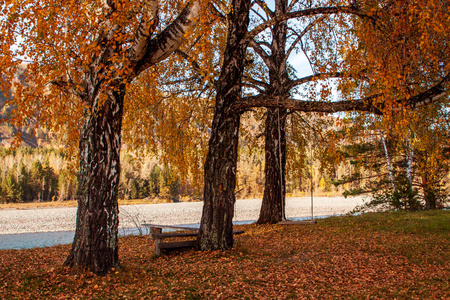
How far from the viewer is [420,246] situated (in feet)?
23.3

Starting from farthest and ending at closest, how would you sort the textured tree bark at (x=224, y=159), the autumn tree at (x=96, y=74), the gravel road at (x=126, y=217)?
the gravel road at (x=126, y=217)
the textured tree bark at (x=224, y=159)
the autumn tree at (x=96, y=74)

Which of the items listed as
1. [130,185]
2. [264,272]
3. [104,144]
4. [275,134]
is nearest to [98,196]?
[104,144]

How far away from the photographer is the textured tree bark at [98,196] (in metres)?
4.88

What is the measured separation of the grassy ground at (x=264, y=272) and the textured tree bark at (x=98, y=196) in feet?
0.80

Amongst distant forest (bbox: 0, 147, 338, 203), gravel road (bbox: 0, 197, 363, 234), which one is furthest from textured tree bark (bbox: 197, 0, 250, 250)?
distant forest (bbox: 0, 147, 338, 203)

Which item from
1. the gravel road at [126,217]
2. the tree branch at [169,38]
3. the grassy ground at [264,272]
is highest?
the tree branch at [169,38]

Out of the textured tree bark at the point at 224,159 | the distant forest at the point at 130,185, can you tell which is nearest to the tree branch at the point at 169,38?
the textured tree bark at the point at 224,159

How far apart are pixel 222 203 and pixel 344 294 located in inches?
110

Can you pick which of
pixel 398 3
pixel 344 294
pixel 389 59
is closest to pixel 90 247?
pixel 344 294

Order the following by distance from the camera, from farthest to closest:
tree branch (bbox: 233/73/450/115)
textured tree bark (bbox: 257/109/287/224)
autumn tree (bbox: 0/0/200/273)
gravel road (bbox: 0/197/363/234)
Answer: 1. gravel road (bbox: 0/197/363/234)
2. textured tree bark (bbox: 257/109/287/224)
3. tree branch (bbox: 233/73/450/115)
4. autumn tree (bbox: 0/0/200/273)

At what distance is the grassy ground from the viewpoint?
4.23m

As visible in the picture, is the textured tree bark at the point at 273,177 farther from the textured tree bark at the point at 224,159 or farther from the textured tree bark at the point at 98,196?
the textured tree bark at the point at 98,196

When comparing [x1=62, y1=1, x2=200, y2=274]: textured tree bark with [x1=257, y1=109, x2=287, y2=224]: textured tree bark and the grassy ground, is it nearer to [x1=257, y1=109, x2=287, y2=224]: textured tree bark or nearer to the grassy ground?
the grassy ground

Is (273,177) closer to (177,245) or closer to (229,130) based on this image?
(229,130)
